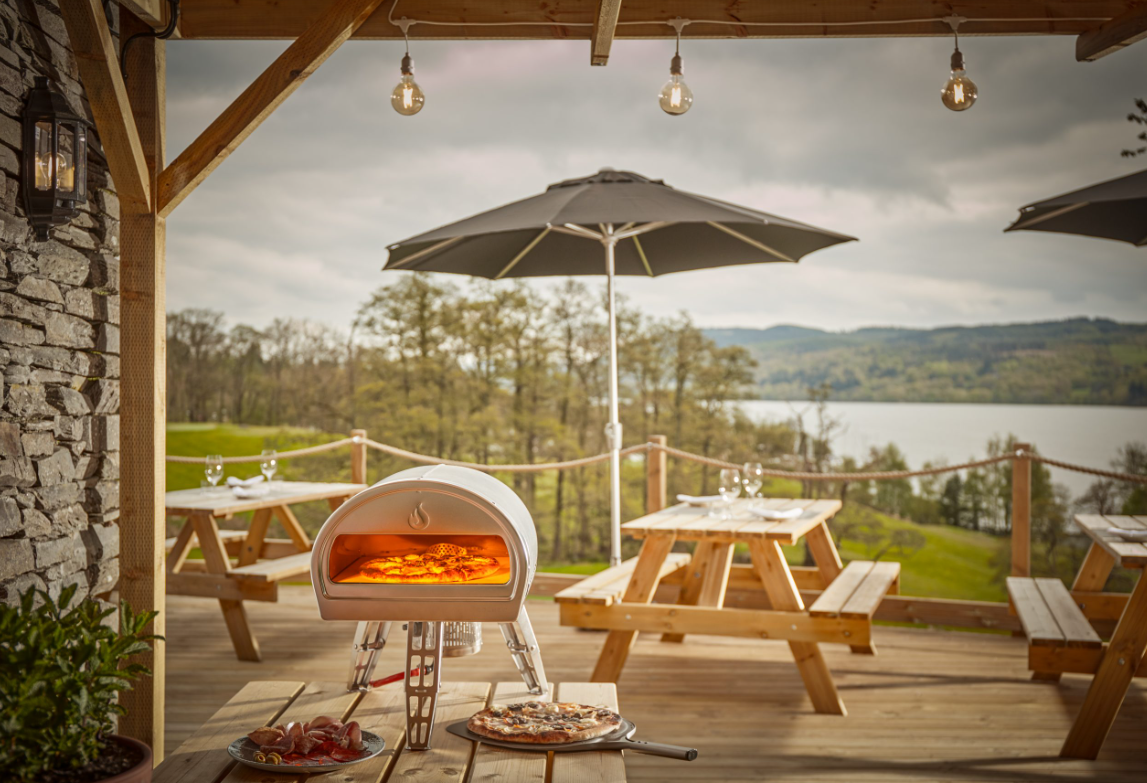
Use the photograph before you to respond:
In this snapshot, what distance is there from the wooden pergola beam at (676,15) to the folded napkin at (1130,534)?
1.76 m

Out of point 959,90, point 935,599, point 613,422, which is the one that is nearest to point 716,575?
point 613,422

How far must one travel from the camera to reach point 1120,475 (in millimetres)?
4480

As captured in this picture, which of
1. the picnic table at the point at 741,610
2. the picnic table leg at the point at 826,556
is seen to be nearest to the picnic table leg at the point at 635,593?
the picnic table at the point at 741,610

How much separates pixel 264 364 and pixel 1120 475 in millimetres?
6767

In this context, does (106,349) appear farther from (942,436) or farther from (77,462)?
(942,436)

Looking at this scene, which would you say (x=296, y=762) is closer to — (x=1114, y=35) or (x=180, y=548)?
(x=180, y=548)

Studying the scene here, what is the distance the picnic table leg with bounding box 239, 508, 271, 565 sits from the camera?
195 inches

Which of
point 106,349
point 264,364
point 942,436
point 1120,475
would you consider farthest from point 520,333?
point 106,349

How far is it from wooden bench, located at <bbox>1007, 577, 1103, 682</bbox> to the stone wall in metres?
2.97

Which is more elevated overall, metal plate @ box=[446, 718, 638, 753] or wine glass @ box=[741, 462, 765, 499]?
wine glass @ box=[741, 462, 765, 499]

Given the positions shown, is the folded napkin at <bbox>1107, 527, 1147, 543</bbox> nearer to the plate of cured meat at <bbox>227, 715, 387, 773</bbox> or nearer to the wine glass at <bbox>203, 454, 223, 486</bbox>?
the plate of cured meat at <bbox>227, 715, 387, 773</bbox>

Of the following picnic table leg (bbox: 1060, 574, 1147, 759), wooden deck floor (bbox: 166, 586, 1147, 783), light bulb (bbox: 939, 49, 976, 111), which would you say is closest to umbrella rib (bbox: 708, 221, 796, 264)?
light bulb (bbox: 939, 49, 976, 111)

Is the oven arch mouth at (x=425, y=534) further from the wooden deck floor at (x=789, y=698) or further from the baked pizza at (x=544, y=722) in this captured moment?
the wooden deck floor at (x=789, y=698)

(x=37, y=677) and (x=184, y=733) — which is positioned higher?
(x=37, y=677)
